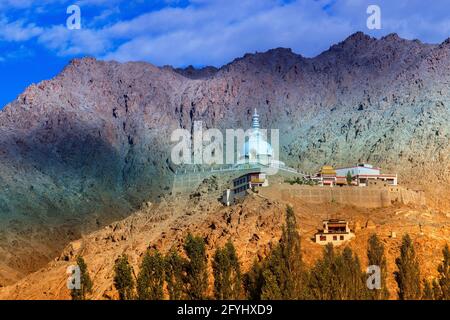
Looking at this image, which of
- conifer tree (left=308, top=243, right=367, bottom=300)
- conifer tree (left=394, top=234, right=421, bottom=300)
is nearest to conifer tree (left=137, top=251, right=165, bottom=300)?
conifer tree (left=308, top=243, right=367, bottom=300)

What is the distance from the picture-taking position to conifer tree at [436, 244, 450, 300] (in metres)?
71.7

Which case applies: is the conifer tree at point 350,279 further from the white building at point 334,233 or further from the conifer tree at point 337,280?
the white building at point 334,233

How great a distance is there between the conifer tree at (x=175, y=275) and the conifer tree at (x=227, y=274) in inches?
77.0

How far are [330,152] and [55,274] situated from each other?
1954 inches

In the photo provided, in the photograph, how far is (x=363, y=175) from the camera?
98.2 meters

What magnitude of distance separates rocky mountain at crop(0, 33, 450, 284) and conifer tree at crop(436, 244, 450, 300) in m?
36.5

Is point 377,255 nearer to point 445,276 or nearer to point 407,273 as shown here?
point 407,273

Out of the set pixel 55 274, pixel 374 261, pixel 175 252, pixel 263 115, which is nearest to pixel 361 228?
pixel 374 261

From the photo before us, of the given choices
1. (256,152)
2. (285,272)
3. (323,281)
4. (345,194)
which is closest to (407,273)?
(323,281)

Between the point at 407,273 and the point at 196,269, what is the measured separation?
12531 millimetres
